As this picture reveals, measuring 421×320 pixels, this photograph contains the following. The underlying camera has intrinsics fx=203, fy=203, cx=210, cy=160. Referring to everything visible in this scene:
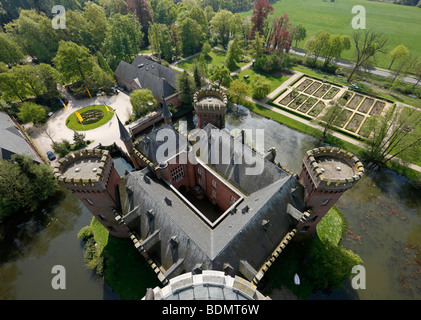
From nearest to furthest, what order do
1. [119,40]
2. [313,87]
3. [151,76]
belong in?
[151,76] → [313,87] → [119,40]

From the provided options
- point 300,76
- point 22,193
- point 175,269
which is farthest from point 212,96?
point 300,76

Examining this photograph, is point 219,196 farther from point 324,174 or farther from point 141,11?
point 141,11

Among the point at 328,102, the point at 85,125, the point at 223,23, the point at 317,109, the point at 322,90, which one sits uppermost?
the point at 223,23

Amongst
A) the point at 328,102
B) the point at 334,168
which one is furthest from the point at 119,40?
the point at 334,168

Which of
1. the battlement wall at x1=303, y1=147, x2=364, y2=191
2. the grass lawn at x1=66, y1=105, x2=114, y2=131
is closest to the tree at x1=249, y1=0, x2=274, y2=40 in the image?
the grass lawn at x1=66, y1=105, x2=114, y2=131

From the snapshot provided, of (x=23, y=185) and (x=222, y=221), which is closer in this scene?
(x=222, y=221)

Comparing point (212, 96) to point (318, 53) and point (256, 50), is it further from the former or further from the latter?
point (318, 53)

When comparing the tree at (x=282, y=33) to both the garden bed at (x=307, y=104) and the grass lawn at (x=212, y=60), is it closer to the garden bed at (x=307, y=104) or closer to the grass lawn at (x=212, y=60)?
the grass lawn at (x=212, y=60)
